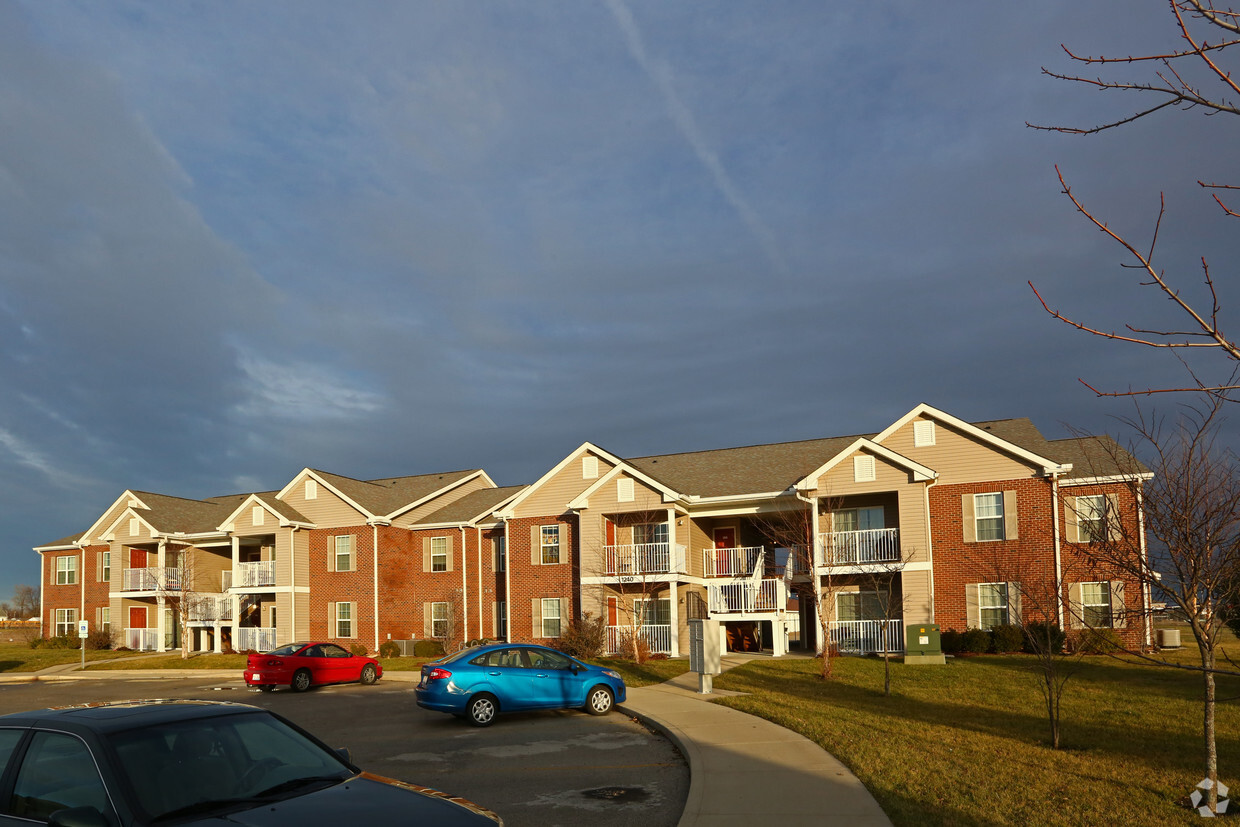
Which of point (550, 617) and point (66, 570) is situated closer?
point (550, 617)

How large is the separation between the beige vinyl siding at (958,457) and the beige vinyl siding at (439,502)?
2207 cm

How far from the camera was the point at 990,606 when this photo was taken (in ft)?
100

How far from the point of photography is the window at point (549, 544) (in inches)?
1491

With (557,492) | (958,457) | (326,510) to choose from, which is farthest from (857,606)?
(326,510)

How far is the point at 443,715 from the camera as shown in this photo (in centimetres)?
1973

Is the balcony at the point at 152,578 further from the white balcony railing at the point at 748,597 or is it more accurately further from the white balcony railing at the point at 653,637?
the white balcony railing at the point at 748,597

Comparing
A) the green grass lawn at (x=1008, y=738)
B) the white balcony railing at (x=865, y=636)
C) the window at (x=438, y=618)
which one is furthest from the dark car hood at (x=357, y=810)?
the window at (x=438, y=618)

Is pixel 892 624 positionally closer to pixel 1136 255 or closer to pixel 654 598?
pixel 654 598

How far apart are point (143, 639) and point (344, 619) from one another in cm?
1255

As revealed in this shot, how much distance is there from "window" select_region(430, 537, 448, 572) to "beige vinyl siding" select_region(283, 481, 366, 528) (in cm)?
334

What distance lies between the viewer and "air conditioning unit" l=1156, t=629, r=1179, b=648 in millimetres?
29109

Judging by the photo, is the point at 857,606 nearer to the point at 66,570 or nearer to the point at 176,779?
the point at 176,779

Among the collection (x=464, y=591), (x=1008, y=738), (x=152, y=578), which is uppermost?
(x=152, y=578)

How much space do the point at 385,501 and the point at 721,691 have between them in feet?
87.2
